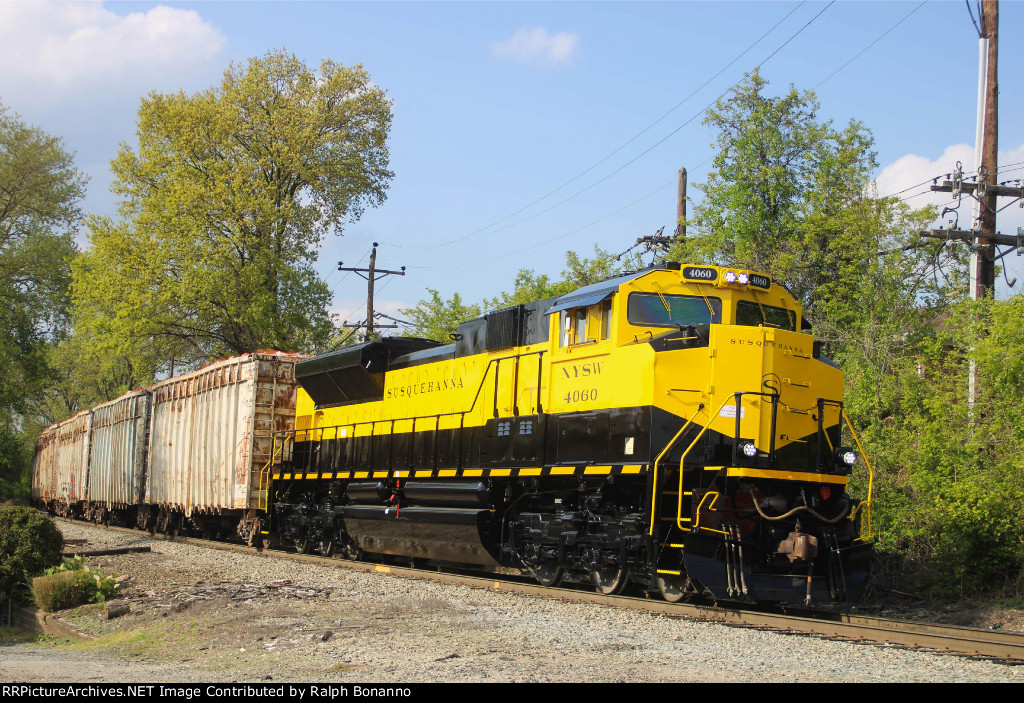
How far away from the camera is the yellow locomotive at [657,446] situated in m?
9.77

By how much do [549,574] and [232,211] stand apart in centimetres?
2158

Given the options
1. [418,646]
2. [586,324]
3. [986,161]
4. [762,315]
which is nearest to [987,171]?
[986,161]

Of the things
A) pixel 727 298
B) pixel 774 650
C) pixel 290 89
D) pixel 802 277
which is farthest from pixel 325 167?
pixel 774 650

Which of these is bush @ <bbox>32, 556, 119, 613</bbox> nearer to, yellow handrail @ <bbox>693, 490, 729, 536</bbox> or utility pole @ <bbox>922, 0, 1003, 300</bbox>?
yellow handrail @ <bbox>693, 490, 729, 536</bbox>

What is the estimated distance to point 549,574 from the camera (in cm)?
1230

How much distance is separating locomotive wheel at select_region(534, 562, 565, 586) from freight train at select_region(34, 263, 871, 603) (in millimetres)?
29

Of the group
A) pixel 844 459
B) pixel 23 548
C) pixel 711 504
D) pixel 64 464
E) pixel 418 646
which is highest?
pixel 844 459

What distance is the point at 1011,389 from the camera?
13.0 m

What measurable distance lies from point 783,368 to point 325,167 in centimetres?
2459

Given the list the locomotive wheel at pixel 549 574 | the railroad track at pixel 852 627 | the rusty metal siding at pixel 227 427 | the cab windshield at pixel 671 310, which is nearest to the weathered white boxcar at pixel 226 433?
the rusty metal siding at pixel 227 427

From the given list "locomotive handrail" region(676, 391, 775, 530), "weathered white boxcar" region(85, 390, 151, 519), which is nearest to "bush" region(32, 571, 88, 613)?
"locomotive handrail" region(676, 391, 775, 530)

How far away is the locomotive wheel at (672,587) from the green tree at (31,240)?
3474cm

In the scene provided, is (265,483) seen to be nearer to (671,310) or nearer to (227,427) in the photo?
(227,427)
